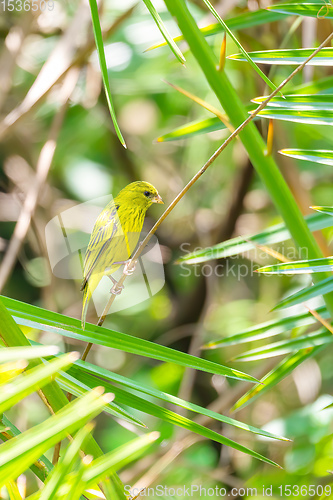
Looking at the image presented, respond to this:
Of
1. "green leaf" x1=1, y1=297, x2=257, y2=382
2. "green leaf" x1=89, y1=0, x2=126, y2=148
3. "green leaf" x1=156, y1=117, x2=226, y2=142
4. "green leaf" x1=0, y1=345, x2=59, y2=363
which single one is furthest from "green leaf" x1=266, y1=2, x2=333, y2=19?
"green leaf" x1=0, y1=345, x2=59, y2=363

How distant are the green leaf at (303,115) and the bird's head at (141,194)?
245mm

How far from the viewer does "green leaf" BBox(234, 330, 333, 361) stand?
3.24 feet


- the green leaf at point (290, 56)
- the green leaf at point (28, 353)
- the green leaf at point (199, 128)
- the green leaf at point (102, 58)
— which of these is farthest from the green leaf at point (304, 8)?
the green leaf at point (28, 353)

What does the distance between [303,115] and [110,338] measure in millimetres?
485

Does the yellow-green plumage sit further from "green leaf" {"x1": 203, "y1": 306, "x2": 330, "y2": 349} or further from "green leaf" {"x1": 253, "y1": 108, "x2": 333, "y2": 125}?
"green leaf" {"x1": 203, "y1": 306, "x2": 330, "y2": 349}

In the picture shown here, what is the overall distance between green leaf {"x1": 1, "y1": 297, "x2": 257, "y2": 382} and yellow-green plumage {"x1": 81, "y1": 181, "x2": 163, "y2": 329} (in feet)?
0.09

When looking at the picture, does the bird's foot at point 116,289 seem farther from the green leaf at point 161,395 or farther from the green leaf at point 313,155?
the green leaf at point 313,155

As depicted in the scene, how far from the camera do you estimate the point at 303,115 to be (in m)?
0.85

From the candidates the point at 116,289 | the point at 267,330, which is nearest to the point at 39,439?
the point at 116,289

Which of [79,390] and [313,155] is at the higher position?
[313,155]

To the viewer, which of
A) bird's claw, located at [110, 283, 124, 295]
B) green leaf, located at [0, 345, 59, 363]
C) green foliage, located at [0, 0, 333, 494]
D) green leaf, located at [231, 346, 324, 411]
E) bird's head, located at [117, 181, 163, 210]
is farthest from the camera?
green foliage, located at [0, 0, 333, 494]

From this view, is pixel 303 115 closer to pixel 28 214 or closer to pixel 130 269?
pixel 130 269

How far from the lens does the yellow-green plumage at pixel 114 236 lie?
63 cm

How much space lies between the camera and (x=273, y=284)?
7.77 feet
